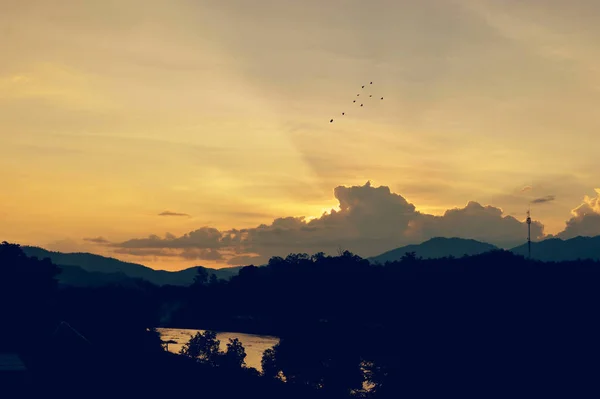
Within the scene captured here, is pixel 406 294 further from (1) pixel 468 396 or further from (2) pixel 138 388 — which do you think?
(2) pixel 138 388

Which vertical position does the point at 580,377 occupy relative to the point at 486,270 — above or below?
below

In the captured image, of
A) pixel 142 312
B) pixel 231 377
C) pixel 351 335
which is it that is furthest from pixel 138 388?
pixel 142 312

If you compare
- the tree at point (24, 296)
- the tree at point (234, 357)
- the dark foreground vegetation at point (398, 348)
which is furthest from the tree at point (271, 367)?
the tree at point (24, 296)

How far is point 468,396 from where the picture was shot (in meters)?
62.6

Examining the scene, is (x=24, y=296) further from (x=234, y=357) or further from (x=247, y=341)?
(x=247, y=341)

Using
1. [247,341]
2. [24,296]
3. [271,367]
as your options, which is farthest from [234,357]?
[247,341]

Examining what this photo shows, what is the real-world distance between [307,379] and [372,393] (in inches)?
368

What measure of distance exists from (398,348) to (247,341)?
92.6 metres

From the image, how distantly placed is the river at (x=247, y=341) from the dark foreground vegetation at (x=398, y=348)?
30.4 meters

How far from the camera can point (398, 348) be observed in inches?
2889

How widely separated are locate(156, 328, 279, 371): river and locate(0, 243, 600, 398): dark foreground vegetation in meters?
30.4

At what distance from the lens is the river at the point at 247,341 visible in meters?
135

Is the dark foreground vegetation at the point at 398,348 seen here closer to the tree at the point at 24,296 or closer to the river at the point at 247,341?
the tree at the point at 24,296

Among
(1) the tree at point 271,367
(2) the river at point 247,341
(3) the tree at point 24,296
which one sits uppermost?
(3) the tree at point 24,296
